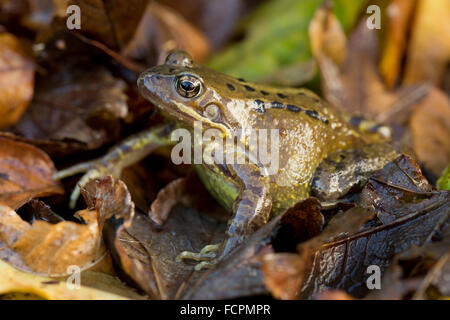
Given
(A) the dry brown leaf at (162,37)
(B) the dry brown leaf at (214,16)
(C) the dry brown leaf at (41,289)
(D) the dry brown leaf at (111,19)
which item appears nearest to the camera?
(C) the dry brown leaf at (41,289)

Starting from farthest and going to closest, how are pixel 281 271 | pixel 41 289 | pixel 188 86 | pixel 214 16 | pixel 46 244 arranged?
pixel 214 16, pixel 188 86, pixel 46 244, pixel 41 289, pixel 281 271

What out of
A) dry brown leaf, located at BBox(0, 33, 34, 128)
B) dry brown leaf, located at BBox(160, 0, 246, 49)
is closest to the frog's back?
dry brown leaf, located at BBox(0, 33, 34, 128)

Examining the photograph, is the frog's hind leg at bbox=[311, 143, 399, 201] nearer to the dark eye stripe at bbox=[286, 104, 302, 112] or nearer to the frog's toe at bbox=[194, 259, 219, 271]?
the dark eye stripe at bbox=[286, 104, 302, 112]

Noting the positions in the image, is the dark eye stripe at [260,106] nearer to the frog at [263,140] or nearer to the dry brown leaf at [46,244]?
the frog at [263,140]

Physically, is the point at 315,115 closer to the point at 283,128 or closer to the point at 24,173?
the point at 283,128

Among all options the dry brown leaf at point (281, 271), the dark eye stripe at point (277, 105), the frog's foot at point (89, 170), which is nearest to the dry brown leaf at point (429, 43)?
the dark eye stripe at point (277, 105)

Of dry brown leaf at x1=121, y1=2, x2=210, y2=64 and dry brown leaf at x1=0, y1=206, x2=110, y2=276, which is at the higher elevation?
dry brown leaf at x1=121, y1=2, x2=210, y2=64

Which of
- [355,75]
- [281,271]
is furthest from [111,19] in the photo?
[281,271]
